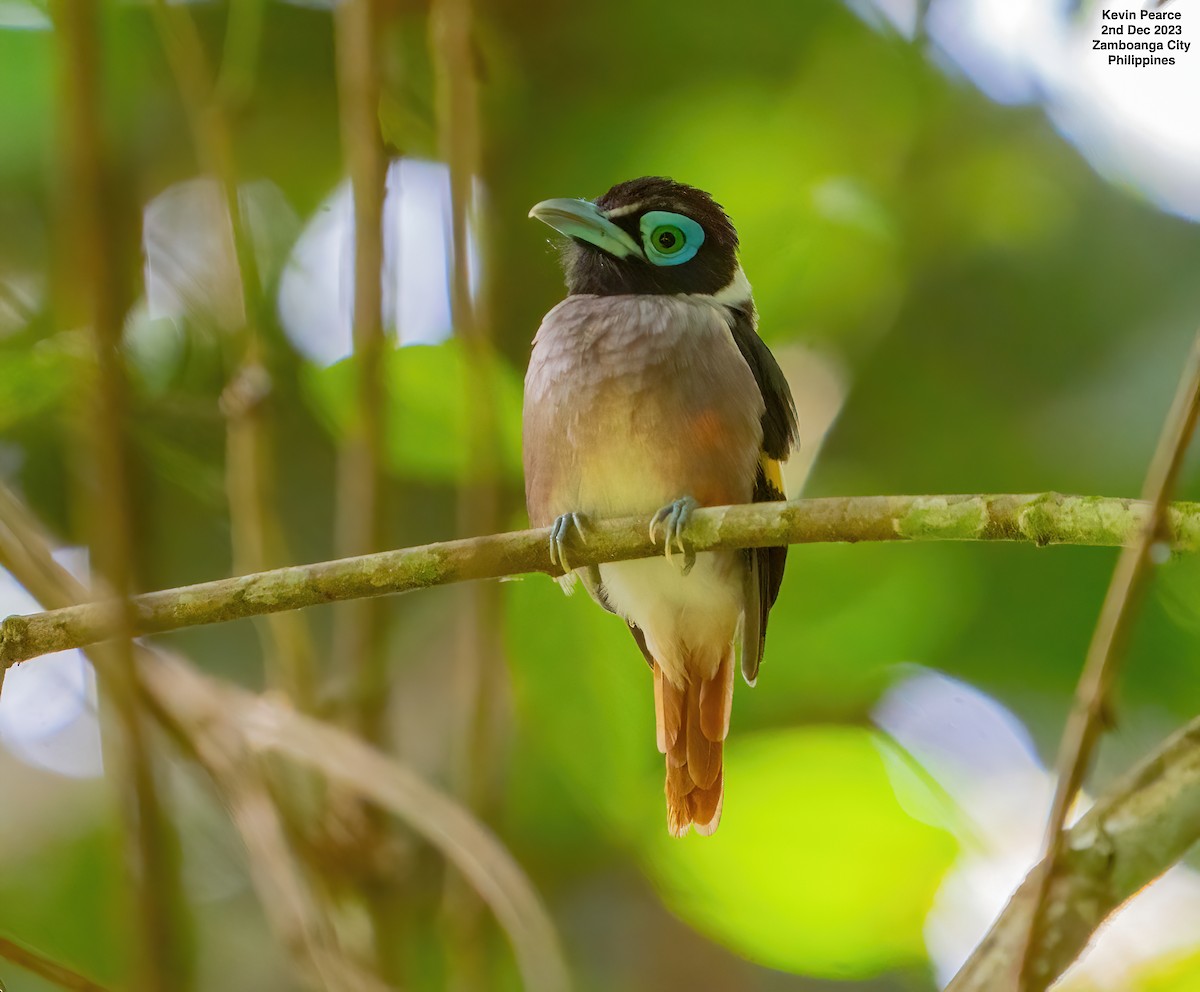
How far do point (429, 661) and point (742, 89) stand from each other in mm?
1113

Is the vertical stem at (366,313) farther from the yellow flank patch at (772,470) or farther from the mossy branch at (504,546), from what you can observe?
the yellow flank patch at (772,470)

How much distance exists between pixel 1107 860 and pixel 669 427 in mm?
696

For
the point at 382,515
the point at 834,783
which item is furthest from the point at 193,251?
the point at 834,783

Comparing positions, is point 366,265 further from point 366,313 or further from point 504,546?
point 504,546

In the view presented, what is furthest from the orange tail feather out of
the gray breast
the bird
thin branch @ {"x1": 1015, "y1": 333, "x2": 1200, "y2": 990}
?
thin branch @ {"x1": 1015, "y1": 333, "x2": 1200, "y2": 990}

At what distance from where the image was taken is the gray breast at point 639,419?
5.07ft

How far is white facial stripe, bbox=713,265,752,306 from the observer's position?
1710 mm

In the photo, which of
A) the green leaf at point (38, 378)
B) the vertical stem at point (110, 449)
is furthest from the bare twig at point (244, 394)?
the vertical stem at point (110, 449)

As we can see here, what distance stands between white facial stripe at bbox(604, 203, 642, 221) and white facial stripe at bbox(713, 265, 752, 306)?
0.17 meters

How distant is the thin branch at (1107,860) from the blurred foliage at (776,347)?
0.43 meters

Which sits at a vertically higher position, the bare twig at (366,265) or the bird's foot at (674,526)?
the bare twig at (366,265)

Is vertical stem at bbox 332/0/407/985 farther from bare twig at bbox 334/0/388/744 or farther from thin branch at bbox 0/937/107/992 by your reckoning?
thin branch at bbox 0/937/107/992

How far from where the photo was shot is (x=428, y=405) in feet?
4.92

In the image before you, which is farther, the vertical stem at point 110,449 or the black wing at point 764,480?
the black wing at point 764,480
